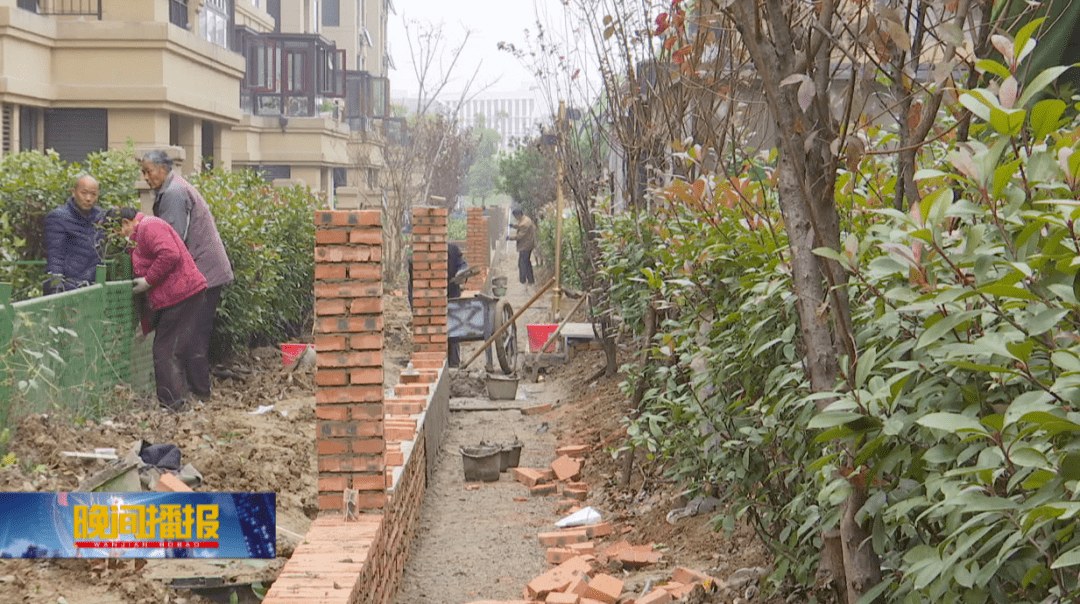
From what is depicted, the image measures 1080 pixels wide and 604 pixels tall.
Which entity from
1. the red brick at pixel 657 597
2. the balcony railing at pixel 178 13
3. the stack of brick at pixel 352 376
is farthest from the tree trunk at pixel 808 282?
the balcony railing at pixel 178 13

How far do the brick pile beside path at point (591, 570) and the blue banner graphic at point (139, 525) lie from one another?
199 centimetres

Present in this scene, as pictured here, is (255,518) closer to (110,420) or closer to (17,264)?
(110,420)

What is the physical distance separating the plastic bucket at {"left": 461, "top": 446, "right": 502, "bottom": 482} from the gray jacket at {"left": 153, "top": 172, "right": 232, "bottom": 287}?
2.46 m

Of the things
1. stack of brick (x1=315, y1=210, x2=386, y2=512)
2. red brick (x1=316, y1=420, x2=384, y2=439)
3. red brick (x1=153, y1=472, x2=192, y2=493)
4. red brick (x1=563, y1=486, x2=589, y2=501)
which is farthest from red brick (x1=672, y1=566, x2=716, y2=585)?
red brick (x1=563, y1=486, x2=589, y2=501)

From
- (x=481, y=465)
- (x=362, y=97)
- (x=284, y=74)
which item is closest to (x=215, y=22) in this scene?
(x=284, y=74)

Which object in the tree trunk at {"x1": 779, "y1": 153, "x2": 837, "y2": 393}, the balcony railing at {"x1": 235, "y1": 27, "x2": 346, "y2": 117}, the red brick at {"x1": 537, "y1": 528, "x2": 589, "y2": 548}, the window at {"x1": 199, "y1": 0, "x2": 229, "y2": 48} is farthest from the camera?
the balcony railing at {"x1": 235, "y1": 27, "x2": 346, "y2": 117}

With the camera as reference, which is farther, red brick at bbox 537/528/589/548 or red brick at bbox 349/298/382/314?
red brick at bbox 537/528/589/548

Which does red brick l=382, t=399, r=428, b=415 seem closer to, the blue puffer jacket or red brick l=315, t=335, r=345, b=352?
the blue puffer jacket

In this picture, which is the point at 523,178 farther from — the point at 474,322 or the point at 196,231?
the point at 196,231

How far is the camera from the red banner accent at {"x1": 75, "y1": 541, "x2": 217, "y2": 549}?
373 centimetres

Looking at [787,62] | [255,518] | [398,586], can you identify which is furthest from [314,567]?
[787,62]

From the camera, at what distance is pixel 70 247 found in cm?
847

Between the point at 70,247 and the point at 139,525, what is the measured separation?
17.4 ft

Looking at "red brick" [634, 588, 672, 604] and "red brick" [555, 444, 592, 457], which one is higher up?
"red brick" [634, 588, 672, 604]
